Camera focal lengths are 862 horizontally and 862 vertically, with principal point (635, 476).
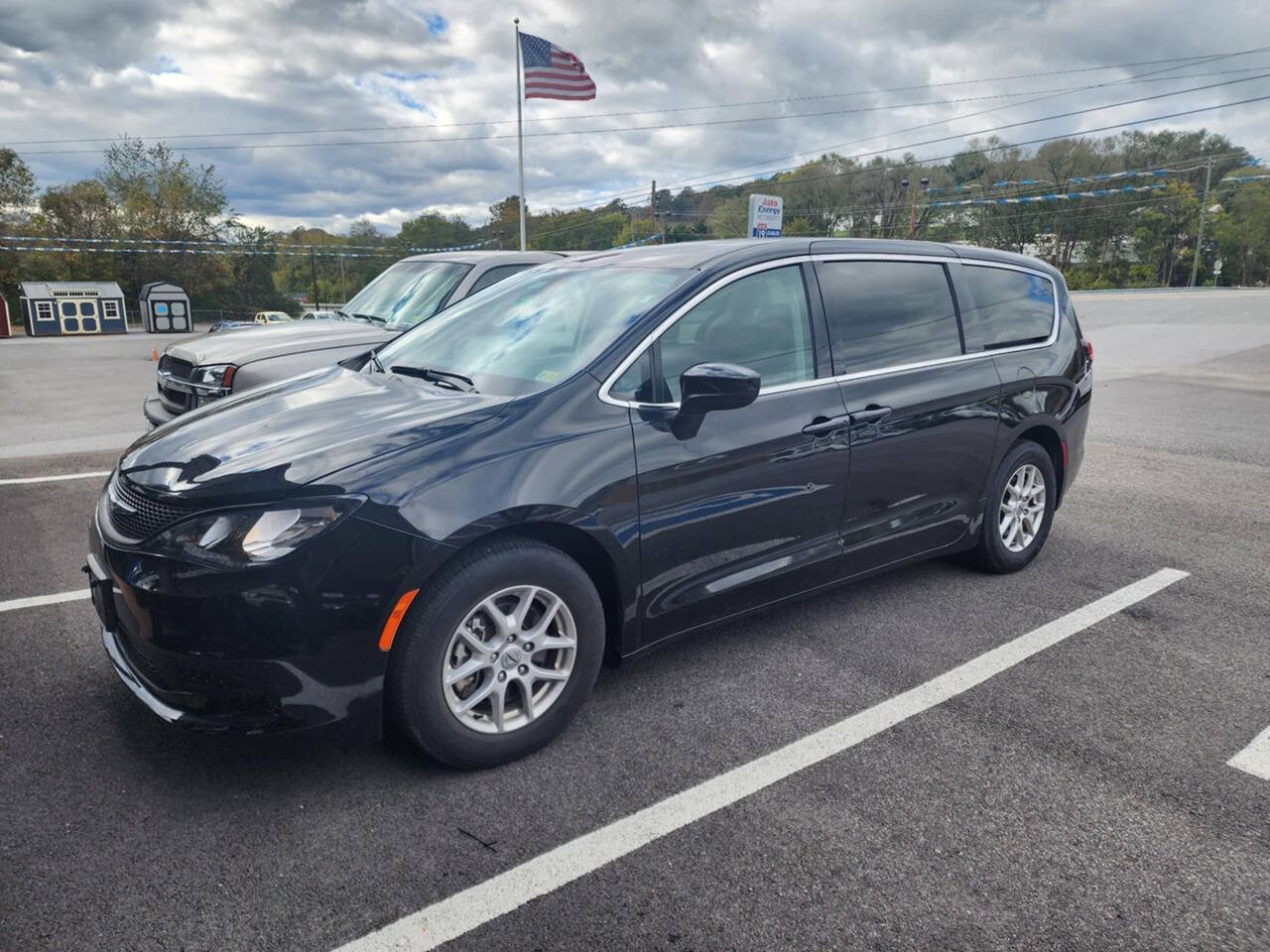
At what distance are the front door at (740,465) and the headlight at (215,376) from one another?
400cm

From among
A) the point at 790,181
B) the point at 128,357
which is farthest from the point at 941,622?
the point at 790,181

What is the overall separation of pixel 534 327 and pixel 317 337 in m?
3.66

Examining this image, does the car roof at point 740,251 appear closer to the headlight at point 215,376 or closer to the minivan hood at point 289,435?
the minivan hood at point 289,435

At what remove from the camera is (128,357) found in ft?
69.9

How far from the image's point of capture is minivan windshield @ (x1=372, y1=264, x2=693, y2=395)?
3.22 metres

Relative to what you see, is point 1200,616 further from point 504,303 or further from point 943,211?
point 943,211

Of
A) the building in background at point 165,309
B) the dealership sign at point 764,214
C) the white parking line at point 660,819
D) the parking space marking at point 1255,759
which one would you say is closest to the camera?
the white parking line at point 660,819

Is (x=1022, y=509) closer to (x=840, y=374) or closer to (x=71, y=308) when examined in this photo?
(x=840, y=374)

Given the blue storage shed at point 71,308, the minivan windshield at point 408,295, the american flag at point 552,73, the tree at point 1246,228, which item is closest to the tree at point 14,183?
the blue storage shed at point 71,308

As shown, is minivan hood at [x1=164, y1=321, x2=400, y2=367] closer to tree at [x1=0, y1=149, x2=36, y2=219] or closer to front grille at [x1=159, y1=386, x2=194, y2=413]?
front grille at [x1=159, y1=386, x2=194, y2=413]

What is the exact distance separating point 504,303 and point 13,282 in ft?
219

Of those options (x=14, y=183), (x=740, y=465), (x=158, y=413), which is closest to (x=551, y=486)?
(x=740, y=465)

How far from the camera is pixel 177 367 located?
6.49m

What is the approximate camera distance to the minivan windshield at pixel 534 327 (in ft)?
10.6
